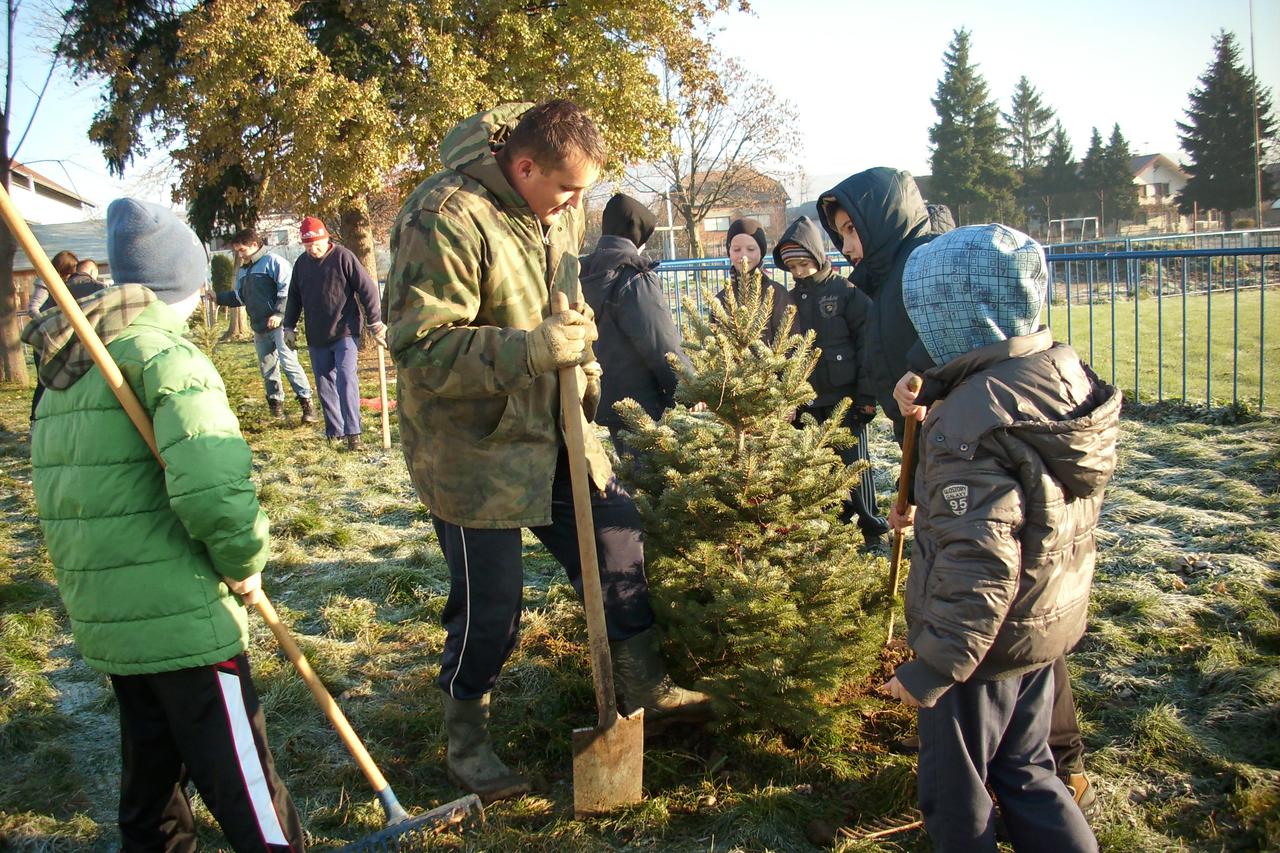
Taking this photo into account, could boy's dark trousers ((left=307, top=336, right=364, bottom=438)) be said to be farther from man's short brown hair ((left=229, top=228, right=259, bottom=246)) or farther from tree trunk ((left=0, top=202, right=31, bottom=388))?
tree trunk ((left=0, top=202, right=31, bottom=388))

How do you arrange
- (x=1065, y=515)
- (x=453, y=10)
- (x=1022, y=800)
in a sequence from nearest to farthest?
(x=1065, y=515) < (x=1022, y=800) < (x=453, y=10)

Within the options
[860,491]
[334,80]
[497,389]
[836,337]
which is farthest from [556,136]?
[334,80]

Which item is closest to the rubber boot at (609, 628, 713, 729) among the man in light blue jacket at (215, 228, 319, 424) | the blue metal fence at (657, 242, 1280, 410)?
the blue metal fence at (657, 242, 1280, 410)

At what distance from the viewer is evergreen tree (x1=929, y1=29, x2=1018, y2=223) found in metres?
56.4

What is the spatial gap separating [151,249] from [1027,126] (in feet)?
248

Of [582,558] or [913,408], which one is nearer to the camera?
[582,558]

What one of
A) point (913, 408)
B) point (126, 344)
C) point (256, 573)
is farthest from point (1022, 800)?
point (126, 344)

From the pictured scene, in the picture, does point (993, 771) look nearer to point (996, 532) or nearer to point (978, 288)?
point (996, 532)

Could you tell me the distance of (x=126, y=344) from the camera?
7.32 ft

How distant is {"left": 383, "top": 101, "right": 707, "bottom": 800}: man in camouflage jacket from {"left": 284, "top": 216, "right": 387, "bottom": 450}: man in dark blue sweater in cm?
545

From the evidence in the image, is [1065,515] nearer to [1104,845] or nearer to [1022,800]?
[1022,800]

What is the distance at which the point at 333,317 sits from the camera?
8039mm

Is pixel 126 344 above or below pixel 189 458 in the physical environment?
above

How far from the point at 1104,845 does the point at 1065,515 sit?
1107 mm
